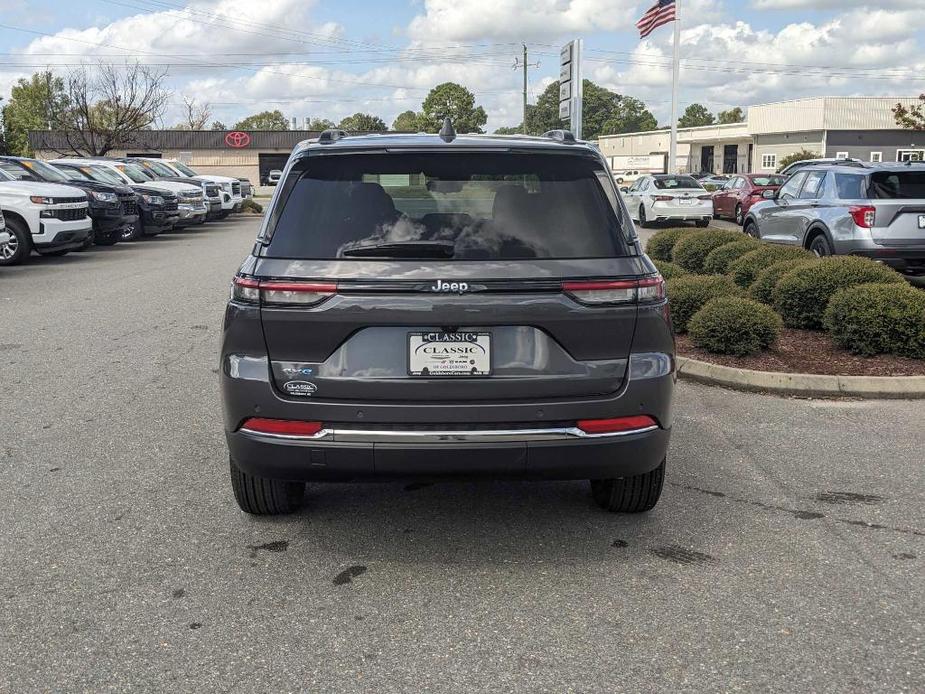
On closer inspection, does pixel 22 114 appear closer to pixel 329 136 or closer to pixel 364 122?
pixel 364 122

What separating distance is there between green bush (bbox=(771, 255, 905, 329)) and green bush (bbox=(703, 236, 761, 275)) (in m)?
2.71

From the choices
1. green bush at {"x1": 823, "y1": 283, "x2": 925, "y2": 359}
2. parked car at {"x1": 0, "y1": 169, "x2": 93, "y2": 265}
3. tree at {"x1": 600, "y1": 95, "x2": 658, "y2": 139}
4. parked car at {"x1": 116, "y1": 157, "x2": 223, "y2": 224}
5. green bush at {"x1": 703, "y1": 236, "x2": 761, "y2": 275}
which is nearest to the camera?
green bush at {"x1": 823, "y1": 283, "x2": 925, "y2": 359}

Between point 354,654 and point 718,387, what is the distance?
4787mm

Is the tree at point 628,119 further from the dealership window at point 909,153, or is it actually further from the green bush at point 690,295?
the green bush at point 690,295

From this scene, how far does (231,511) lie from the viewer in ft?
14.9

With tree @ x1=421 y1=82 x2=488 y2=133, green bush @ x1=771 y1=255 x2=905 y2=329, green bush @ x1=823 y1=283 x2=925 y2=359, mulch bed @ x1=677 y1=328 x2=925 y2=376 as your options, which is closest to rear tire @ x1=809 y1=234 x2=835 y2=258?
green bush @ x1=771 y1=255 x2=905 y2=329

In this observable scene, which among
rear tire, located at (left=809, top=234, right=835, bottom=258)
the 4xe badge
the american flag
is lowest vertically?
rear tire, located at (left=809, top=234, right=835, bottom=258)

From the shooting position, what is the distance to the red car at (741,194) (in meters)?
25.8

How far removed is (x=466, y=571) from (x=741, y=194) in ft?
82.1

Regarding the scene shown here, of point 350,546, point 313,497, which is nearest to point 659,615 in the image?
point 350,546

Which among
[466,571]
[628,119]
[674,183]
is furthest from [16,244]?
[628,119]

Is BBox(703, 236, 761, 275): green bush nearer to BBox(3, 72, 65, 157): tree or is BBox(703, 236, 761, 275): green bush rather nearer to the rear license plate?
the rear license plate

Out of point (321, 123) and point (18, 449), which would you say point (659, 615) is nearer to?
point (18, 449)

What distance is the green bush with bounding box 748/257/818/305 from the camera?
936 cm
